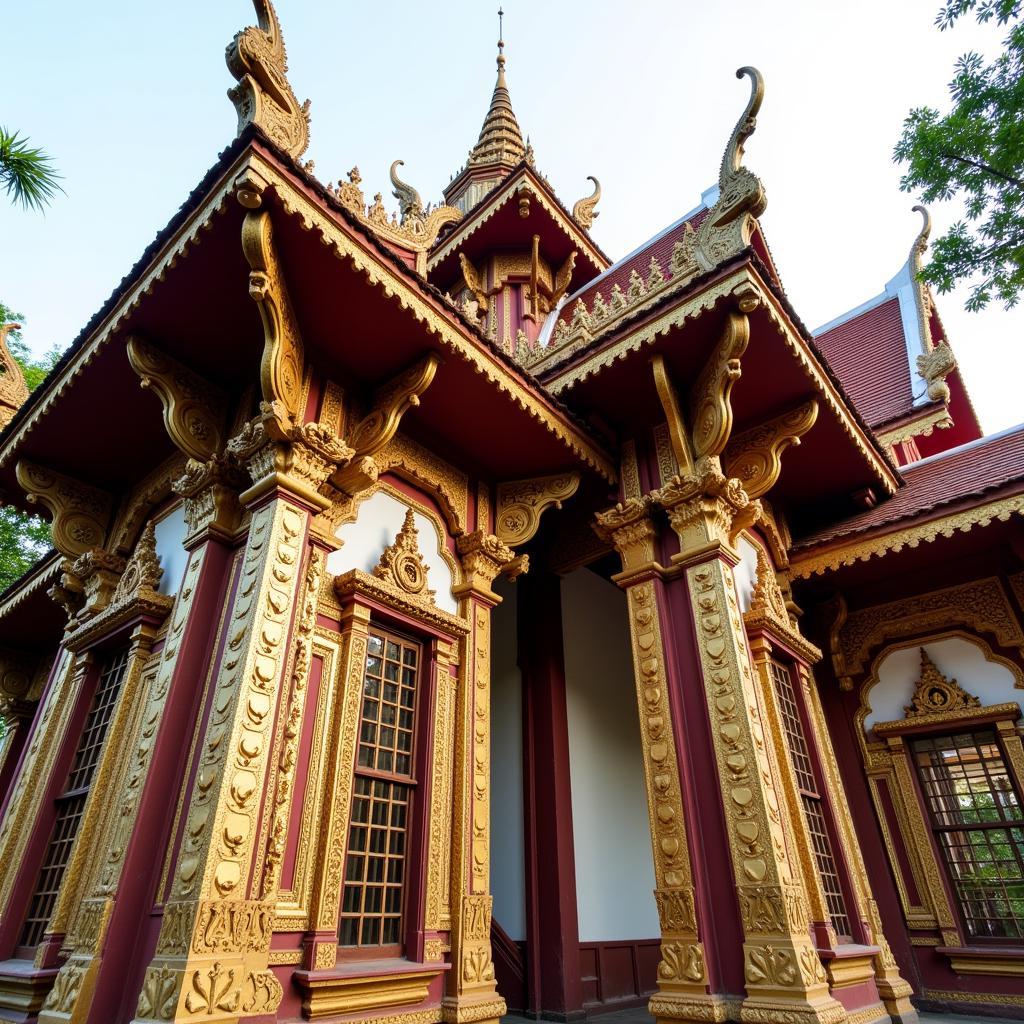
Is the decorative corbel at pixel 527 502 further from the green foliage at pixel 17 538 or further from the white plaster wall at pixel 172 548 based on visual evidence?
the green foliage at pixel 17 538

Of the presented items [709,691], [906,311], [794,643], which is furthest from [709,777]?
[906,311]

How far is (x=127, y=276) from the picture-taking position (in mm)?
4871

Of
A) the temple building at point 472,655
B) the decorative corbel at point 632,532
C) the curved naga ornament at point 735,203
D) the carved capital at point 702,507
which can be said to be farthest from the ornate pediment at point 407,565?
the curved naga ornament at point 735,203

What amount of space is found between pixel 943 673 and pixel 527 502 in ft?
14.8

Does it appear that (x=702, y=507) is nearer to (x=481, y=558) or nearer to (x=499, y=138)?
(x=481, y=558)

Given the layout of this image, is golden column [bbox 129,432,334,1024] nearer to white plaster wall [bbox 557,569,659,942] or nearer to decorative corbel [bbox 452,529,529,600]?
decorative corbel [bbox 452,529,529,600]

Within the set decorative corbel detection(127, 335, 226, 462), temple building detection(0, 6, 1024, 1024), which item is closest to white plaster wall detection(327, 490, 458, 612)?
temple building detection(0, 6, 1024, 1024)

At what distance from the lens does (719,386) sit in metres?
5.73

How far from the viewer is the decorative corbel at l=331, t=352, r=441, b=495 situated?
492cm

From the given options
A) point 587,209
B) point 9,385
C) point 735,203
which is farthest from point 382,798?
point 587,209

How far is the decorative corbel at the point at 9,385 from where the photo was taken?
7.65m

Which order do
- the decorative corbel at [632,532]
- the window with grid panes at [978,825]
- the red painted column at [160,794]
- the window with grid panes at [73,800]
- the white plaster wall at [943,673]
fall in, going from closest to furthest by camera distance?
1. the red painted column at [160,794]
2. the window with grid panes at [73,800]
3. the decorative corbel at [632,532]
4. the window with grid panes at [978,825]
5. the white plaster wall at [943,673]

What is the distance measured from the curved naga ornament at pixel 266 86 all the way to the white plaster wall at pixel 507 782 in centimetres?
530

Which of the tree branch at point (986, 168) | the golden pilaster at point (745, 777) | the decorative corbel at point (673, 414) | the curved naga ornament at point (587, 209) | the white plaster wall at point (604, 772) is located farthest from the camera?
the curved naga ornament at point (587, 209)
